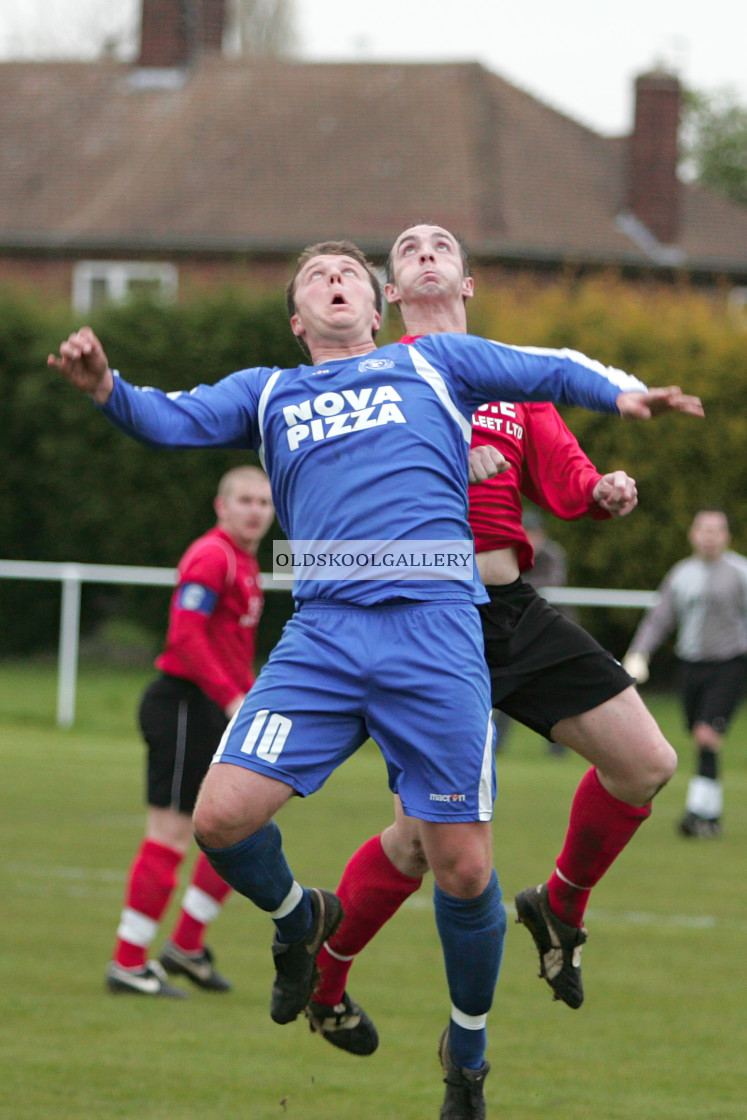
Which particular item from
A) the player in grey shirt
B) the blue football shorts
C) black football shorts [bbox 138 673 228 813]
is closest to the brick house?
the player in grey shirt

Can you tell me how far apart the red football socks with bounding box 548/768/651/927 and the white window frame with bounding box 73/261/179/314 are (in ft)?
85.8

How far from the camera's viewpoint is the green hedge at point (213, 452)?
19.5 m

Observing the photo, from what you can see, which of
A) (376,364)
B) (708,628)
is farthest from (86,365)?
(708,628)

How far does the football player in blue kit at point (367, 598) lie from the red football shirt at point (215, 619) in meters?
2.49

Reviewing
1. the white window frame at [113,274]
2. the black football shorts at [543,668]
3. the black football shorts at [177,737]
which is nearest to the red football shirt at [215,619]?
the black football shorts at [177,737]

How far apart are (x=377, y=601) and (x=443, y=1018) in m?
2.92

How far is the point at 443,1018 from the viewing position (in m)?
6.71

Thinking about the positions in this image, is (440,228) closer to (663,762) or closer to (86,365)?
(86,365)

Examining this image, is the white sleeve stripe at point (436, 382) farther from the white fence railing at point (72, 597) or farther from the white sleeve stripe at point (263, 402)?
the white fence railing at point (72, 597)

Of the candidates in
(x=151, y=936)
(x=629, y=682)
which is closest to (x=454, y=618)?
(x=629, y=682)

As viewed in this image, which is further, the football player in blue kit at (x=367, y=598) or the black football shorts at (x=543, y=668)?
the black football shorts at (x=543, y=668)

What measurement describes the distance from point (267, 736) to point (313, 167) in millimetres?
28297

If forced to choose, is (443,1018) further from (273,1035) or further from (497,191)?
(497,191)

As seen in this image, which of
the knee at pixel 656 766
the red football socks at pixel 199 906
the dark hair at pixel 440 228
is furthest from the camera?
the red football socks at pixel 199 906
